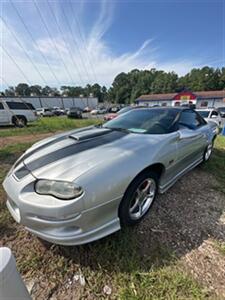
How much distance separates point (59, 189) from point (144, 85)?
86374 mm

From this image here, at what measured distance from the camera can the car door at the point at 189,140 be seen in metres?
2.74

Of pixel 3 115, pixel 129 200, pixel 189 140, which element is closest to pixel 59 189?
pixel 129 200

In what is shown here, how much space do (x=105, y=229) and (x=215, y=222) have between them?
1565 mm

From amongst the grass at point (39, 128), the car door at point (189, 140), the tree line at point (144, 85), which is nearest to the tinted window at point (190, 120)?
the car door at point (189, 140)

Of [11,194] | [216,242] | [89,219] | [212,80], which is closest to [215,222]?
[216,242]

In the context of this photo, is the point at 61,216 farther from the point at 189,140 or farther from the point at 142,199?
the point at 189,140

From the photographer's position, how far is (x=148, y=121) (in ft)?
9.63

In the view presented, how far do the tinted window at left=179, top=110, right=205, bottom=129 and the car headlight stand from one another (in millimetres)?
2218

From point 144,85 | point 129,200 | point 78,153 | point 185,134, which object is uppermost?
point 78,153

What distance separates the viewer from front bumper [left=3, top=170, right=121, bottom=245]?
1.53 m

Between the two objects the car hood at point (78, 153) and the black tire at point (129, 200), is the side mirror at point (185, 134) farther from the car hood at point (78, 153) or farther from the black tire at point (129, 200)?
the black tire at point (129, 200)

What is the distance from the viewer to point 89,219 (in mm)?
1601

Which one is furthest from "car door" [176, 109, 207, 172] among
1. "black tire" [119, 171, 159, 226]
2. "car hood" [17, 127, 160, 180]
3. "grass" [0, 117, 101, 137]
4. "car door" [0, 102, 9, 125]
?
"car door" [0, 102, 9, 125]

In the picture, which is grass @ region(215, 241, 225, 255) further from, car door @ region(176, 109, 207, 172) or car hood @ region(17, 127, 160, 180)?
car hood @ region(17, 127, 160, 180)
